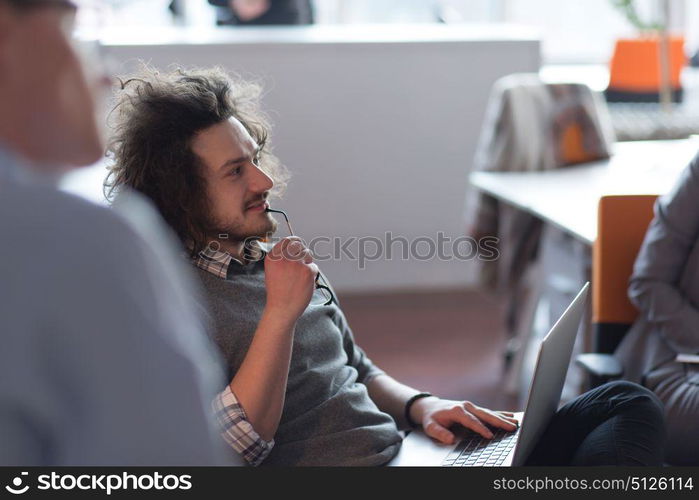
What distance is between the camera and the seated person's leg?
5.97 ft

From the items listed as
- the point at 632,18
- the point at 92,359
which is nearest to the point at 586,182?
the point at 632,18

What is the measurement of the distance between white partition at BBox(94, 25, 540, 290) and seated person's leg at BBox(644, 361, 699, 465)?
7.75 feet

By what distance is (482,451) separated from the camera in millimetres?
1469

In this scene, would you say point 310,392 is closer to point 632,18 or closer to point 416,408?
point 416,408

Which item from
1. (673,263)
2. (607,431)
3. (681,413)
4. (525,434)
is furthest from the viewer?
(673,263)

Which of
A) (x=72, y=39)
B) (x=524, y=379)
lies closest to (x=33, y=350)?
(x=72, y=39)

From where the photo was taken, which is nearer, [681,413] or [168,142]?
[168,142]

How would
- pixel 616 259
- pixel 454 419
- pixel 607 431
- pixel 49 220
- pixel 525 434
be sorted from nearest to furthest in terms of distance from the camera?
pixel 49 220
pixel 525 434
pixel 607 431
pixel 454 419
pixel 616 259

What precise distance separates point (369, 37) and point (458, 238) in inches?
37.4

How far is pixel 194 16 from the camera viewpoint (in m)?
5.47

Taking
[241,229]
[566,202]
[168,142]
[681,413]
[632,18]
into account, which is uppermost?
[168,142]

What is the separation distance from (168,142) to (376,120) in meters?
2.78

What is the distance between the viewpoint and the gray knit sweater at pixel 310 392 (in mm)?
1369

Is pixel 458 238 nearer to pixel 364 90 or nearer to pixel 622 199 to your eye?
pixel 364 90
